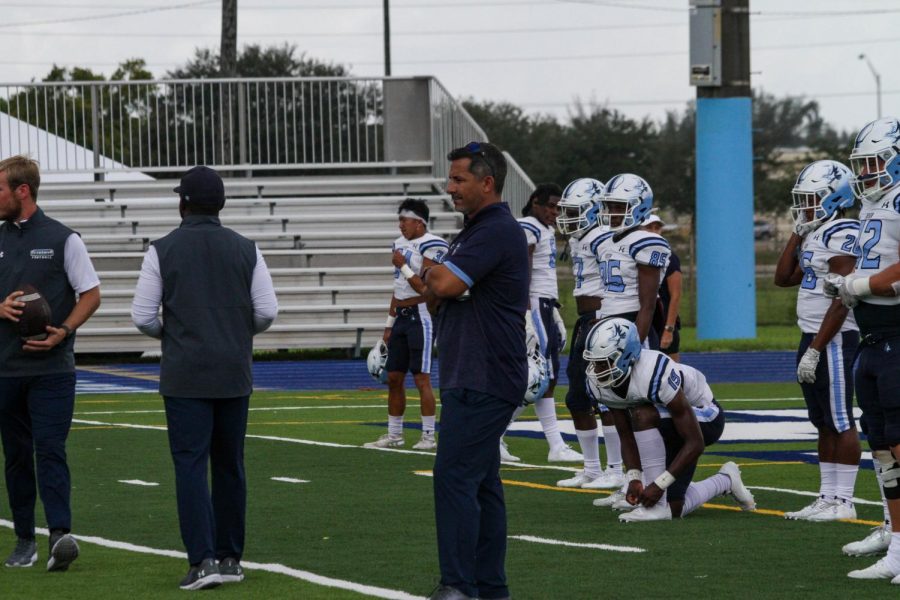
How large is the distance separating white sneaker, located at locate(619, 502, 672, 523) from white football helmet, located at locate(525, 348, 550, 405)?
7.26ft

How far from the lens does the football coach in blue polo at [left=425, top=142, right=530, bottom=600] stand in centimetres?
652

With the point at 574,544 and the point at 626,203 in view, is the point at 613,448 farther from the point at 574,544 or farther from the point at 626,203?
the point at 574,544

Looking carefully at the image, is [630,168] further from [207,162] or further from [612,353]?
[612,353]

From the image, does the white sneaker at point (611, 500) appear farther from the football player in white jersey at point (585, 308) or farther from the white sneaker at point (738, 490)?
the football player in white jersey at point (585, 308)

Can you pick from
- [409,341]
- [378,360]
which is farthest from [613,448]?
[378,360]

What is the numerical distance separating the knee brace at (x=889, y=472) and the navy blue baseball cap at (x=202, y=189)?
326 centimetres

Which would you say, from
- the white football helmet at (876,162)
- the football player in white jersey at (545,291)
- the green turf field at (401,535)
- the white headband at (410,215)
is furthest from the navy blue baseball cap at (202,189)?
the white headband at (410,215)

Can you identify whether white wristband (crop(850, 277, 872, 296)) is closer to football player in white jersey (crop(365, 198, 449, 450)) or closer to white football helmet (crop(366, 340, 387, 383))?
football player in white jersey (crop(365, 198, 449, 450))

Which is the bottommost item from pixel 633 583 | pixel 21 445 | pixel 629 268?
pixel 633 583

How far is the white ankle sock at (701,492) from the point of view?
9.32 m

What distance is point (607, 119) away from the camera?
69312mm

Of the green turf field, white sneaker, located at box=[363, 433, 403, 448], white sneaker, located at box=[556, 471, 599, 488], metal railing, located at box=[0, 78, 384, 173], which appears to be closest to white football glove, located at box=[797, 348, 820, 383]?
the green turf field

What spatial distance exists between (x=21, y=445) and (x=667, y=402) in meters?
3.56

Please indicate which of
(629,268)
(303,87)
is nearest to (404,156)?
(303,87)
